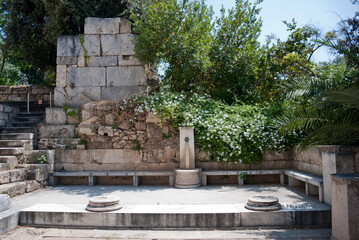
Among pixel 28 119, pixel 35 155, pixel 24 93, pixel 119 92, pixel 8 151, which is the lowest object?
pixel 35 155

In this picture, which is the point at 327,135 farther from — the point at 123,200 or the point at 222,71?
the point at 222,71

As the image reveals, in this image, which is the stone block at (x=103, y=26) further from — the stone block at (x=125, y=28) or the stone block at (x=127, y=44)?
the stone block at (x=127, y=44)

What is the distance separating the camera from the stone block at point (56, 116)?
30.0 feet

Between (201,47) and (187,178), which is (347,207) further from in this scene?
(201,47)

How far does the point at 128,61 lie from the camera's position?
964cm

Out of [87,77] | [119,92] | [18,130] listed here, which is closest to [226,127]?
[119,92]

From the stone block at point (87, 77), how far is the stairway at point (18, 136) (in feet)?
6.25

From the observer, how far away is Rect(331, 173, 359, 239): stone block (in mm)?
3799

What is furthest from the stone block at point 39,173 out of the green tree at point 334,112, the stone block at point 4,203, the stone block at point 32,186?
the green tree at point 334,112

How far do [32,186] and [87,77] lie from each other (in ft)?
12.7

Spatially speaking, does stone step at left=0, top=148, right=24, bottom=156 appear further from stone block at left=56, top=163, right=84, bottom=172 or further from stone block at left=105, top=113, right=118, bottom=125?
stone block at left=105, top=113, right=118, bottom=125

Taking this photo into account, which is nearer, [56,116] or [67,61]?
[56,116]

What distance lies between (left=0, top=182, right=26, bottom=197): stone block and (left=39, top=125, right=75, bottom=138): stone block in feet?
7.23

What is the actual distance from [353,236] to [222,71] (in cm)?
688
